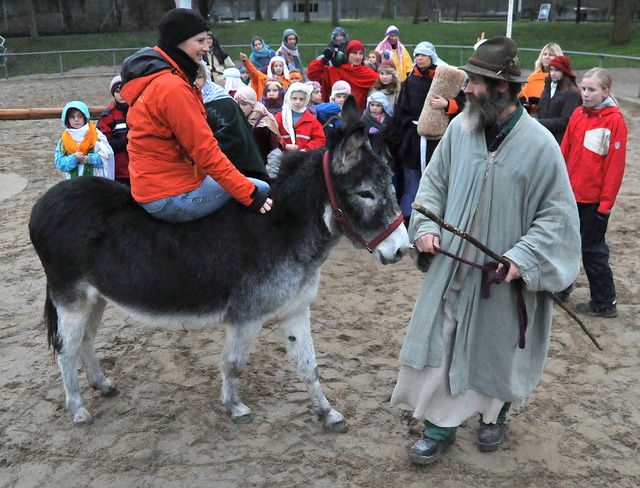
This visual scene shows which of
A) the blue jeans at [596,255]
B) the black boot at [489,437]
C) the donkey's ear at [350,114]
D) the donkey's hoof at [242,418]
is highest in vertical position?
the donkey's ear at [350,114]

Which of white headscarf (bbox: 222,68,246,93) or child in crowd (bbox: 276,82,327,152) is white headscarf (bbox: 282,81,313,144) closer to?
child in crowd (bbox: 276,82,327,152)

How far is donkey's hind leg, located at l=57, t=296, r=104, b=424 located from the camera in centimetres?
400

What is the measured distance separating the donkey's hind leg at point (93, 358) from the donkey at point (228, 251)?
0.23 meters

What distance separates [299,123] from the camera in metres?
6.83

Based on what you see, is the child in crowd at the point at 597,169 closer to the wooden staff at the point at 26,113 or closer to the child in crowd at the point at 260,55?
the wooden staff at the point at 26,113

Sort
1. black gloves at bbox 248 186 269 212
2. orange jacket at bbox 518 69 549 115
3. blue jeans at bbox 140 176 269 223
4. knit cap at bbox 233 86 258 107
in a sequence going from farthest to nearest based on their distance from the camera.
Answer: orange jacket at bbox 518 69 549 115
knit cap at bbox 233 86 258 107
blue jeans at bbox 140 176 269 223
black gloves at bbox 248 186 269 212

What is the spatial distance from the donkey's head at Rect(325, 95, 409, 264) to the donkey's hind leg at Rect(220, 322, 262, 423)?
0.86 m

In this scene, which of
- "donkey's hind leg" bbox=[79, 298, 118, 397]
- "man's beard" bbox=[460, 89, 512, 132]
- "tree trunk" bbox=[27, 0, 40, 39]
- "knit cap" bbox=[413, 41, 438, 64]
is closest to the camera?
"man's beard" bbox=[460, 89, 512, 132]

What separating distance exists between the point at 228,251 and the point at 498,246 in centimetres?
150

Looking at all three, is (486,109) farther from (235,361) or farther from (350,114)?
(235,361)

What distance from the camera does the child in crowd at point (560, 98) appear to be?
6.42 metres

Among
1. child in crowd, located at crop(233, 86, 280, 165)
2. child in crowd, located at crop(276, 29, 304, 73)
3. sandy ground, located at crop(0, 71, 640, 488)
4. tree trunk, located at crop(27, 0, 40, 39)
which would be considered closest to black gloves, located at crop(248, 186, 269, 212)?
sandy ground, located at crop(0, 71, 640, 488)

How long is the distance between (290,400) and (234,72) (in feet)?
19.8

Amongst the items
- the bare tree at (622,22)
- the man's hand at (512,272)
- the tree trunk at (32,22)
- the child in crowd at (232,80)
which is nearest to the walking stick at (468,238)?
the man's hand at (512,272)
